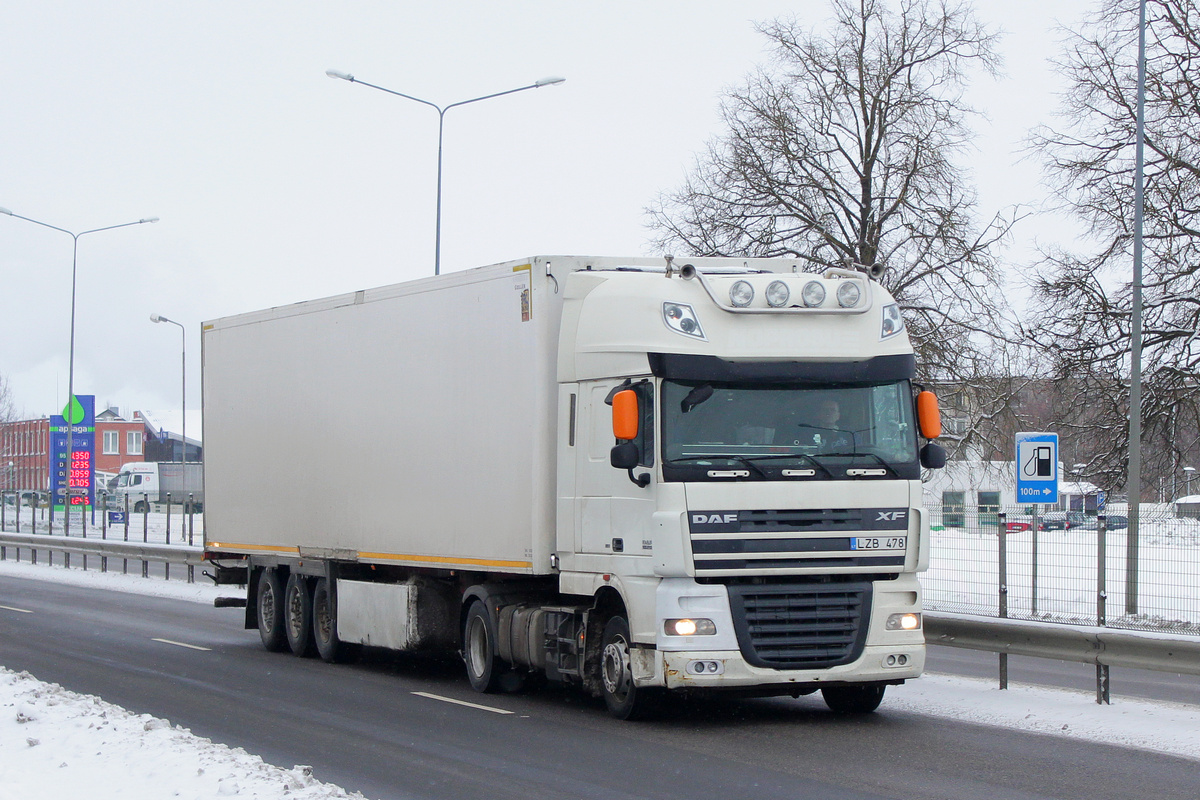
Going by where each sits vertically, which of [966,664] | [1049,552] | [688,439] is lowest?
[966,664]

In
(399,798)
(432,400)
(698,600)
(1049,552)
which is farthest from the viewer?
(1049,552)

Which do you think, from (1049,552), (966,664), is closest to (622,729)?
(966,664)

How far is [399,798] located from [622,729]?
2857 mm

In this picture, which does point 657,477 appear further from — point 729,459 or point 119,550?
point 119,550

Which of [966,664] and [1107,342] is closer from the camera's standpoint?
[966,664]

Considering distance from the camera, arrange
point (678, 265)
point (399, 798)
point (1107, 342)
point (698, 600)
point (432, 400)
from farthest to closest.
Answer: point (1107, 342) < point (432, 400) < point (678, 265) < point (698, 600) < point (399, 798)

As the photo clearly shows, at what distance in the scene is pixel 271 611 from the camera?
1717 centimetres

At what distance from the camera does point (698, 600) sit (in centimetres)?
1041

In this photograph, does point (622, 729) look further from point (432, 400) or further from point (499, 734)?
point (432, 400)

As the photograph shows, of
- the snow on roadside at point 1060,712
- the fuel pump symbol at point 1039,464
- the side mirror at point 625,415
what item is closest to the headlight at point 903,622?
the snow on roadside at point 1060,712

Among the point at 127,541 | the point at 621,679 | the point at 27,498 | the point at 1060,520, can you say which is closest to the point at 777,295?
the point at 621,679

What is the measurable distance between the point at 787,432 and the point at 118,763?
4.96 meters

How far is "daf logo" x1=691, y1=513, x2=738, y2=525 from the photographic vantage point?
10.4 m

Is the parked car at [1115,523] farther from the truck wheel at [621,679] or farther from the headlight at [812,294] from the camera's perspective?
the truck wheel at [621,679]
